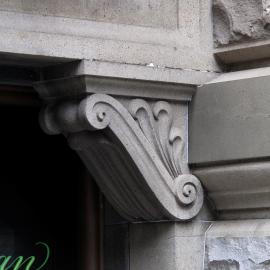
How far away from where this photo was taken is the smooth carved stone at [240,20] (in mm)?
4160

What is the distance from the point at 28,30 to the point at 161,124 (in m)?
0.70

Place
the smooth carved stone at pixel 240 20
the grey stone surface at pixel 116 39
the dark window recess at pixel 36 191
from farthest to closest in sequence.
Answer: the dark window recess at pixel 36 191 → the smooth carved stone at pixel 240 20 → the grey stone surface at pixel 116 39

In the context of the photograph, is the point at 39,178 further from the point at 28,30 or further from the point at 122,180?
the point at 28,30

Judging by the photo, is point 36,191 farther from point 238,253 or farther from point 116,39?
point 238,253

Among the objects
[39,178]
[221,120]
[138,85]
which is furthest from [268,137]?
[39,178]

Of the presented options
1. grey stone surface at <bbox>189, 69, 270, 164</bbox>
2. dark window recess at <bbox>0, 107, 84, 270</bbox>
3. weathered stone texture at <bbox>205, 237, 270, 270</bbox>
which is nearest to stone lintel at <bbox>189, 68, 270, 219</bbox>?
grey stone surface at <bbox>189, 69, 270, 164</bbox>

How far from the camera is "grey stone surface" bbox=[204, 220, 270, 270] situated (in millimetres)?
4066

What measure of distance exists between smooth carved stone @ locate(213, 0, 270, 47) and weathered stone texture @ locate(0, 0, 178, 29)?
0.64 ft

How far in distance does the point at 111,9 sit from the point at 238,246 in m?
1.07

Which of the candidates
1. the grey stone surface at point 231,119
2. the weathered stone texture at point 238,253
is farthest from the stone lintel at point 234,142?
the weathered stone texture at point 238,253

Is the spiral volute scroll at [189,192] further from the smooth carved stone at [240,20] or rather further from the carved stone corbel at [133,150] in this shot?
the smooth carved stone at [240,20]

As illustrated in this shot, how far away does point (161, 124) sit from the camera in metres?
4.19

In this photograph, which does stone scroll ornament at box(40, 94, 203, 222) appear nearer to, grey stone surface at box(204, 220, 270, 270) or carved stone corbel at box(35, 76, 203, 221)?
carved stone corbel at box(35, 76, 203, 221)

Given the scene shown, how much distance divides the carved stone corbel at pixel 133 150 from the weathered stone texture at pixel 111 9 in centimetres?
32
